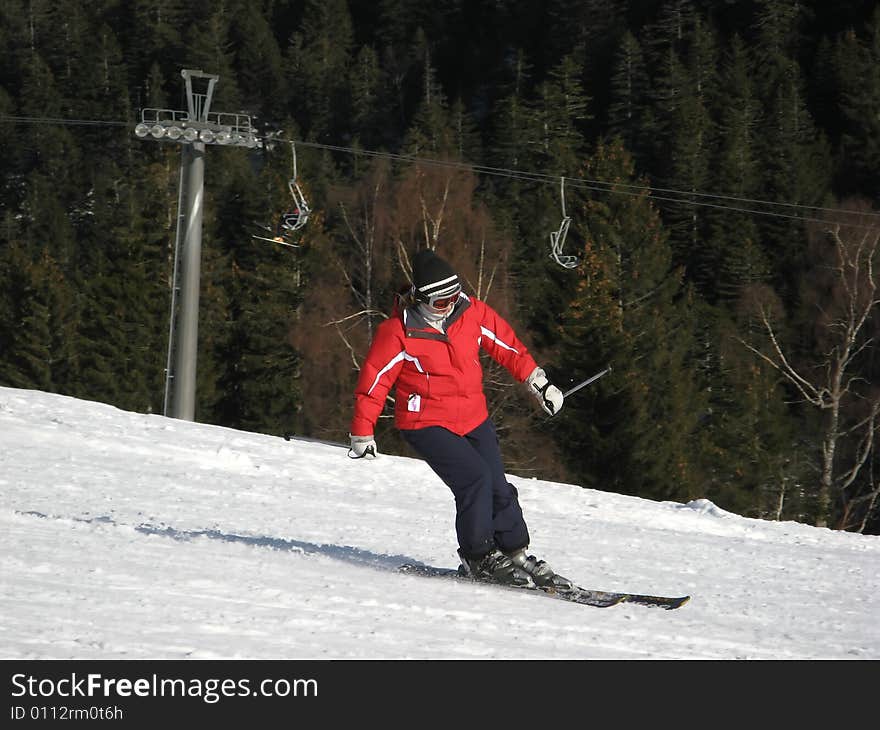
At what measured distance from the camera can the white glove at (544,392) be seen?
547cm

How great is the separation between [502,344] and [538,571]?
104cm

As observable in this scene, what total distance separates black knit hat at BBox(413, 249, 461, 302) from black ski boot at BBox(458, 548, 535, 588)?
3.84ft

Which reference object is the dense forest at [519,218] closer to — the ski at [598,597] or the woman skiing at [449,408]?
the woman skiing at [449,408]

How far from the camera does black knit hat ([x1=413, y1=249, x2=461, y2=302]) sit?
5.11 metres

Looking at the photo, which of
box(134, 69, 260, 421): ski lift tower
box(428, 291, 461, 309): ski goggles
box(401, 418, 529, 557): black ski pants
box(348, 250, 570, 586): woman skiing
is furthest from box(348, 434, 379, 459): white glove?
box(134, 69, 260, 421): ski lift tower

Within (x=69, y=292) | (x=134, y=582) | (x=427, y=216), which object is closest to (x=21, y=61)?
(x=69, y=292)

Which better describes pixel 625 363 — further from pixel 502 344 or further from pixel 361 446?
pixel 361 446

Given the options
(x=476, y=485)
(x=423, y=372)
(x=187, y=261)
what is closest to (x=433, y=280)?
(x=423, y=372)

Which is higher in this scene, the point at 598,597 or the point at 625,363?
the point at 598,597

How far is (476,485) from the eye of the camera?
17.0ft

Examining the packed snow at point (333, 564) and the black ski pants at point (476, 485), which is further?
the black ski pants at point (476, 485)

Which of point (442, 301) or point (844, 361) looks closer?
point (442, 301)

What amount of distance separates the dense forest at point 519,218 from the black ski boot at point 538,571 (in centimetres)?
1252

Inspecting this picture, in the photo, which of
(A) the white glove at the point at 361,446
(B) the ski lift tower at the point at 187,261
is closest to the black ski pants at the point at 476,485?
(A) the white glove at the point at 361,446
